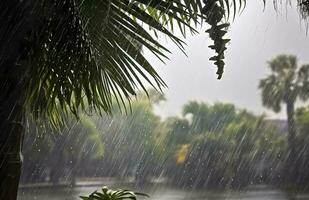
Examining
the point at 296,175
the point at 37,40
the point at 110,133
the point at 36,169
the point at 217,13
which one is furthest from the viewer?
the point at 110,133

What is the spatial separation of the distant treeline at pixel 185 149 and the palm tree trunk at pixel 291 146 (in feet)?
1.47

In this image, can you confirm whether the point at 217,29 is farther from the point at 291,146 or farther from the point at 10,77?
the point at 291,146

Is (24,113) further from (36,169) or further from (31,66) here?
(36,169)

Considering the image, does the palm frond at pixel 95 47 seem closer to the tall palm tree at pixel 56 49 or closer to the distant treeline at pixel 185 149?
the tall palm tree at pixel 56 49

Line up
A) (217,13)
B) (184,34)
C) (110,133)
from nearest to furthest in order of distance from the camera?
(217,13) < (184,34) < (110,133)

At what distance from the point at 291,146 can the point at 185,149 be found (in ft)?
22.8

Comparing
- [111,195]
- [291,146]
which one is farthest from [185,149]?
[111,195]

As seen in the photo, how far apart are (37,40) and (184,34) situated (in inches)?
46.8

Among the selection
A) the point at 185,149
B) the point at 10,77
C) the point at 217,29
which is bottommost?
the point at 185,149

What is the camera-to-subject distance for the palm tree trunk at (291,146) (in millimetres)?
22047

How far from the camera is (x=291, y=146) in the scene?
22750 mm

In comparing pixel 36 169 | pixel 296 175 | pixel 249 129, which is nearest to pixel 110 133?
pixel 36 169

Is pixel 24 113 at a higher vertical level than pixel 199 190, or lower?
higher

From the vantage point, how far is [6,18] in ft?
7.24
